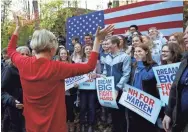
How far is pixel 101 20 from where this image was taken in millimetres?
Result: 9688

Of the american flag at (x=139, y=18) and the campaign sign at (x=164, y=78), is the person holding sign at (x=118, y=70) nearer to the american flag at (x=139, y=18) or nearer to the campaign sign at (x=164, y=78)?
the campaign sign at (x=164, y=78)

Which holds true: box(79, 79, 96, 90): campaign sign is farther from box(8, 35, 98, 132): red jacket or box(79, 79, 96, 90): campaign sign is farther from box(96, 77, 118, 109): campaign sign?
box(8, 35, 98, 132): red jacket

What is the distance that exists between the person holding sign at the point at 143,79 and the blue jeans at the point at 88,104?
0.98 m

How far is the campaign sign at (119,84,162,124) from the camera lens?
4906 mm

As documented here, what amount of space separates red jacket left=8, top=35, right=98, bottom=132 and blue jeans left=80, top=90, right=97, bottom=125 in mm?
2804

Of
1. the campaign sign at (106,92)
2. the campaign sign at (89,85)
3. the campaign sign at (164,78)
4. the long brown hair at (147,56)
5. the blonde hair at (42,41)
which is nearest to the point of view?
the blonde hair at (42,41)

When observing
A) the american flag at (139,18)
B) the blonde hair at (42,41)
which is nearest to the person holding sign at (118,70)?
Result: the blonde hair at (42,41)

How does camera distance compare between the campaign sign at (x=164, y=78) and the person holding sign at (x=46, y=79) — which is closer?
the person holding sign at (x=46, y=79)

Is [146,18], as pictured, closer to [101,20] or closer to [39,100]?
[101,20]

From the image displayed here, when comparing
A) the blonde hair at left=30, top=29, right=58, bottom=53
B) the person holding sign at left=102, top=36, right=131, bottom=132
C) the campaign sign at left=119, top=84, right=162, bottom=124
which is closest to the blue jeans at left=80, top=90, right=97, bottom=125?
the person holding sign at left=102, top=36, right=131, bottom=132

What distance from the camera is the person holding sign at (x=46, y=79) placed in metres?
3.15

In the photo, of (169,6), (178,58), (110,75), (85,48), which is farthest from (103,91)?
(169,6)

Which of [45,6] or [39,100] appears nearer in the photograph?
[39,100]

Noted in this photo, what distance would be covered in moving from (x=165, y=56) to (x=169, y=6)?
4.27m
